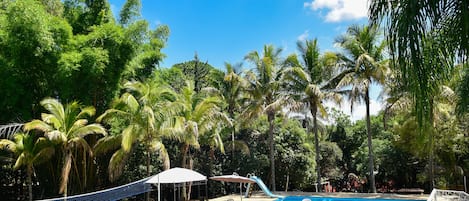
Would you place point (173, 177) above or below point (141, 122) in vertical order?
below

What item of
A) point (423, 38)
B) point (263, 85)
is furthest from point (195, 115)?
point (423, 38)

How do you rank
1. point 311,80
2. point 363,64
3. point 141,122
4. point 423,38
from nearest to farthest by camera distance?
point 423,38 < point 141,122 < point 363,64 < point 311,80

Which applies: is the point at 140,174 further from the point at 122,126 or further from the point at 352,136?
the point at 352,136

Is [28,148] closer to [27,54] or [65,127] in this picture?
[65,127]

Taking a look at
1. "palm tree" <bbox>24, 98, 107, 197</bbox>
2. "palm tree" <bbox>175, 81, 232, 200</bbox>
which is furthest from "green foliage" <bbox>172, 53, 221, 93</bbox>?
"palm tree" <bbox>24, 98, 107, 197</bbox>

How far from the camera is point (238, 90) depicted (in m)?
23.0

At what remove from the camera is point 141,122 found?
1367 centimetres

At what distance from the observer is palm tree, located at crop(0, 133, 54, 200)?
41.6 ft

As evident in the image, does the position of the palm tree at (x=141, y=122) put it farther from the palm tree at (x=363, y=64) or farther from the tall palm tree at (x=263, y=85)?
the palm tree at (x=363, y=64)

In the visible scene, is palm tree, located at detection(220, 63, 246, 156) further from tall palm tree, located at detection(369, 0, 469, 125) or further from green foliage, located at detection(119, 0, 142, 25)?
tall palm tree, located at detection(369, 0, 469, 125)

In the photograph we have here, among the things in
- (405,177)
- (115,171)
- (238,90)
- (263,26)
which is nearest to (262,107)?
(238,90)

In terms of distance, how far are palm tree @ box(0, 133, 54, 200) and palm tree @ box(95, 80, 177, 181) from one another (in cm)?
200

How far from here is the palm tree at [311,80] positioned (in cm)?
1962

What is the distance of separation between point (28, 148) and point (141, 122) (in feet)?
12.8
